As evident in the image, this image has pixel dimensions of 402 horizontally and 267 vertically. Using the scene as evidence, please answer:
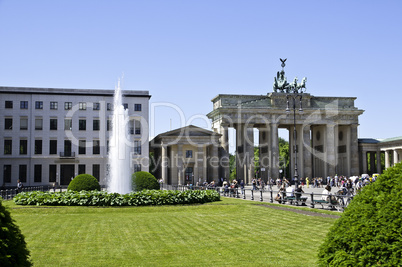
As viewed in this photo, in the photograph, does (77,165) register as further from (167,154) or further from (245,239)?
(245,239)

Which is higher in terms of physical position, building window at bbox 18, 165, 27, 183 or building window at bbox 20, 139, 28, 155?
building window at bbox 20, 139, 28, 155

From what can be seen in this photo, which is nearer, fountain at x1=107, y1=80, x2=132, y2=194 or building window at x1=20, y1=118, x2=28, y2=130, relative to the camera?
fountain at x1=107, y1=80, x2=132, y2=194

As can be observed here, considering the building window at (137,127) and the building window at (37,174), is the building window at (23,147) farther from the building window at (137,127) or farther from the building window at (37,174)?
the building window at (137,127)

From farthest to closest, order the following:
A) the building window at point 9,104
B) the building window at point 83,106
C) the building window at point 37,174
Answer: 1. the building window at point 83,106
2. the building window at point 37,174
3. the building window at point 9,104

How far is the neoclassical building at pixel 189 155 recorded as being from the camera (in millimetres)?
80750

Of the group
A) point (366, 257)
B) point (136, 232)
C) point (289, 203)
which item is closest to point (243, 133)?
point (289, 203)

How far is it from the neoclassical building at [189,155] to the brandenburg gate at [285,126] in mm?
2768

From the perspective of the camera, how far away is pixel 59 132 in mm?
73938

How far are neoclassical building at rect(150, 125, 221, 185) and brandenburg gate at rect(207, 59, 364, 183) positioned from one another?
2.77 metres

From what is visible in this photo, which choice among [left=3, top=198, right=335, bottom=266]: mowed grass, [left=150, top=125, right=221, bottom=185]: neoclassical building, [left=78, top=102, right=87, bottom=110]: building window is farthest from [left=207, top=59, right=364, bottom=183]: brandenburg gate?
[left=3, top=198, right=335, bottom=266]: mowed grass

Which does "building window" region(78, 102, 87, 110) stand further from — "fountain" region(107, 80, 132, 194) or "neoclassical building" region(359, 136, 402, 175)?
"neoclassical building" region(359, 136, 402, 175)

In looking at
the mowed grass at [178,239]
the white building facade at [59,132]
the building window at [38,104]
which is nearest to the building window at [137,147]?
the white building facade at [59,132]

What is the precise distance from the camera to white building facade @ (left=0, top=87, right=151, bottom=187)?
237 ft

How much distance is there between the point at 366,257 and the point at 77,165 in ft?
236
